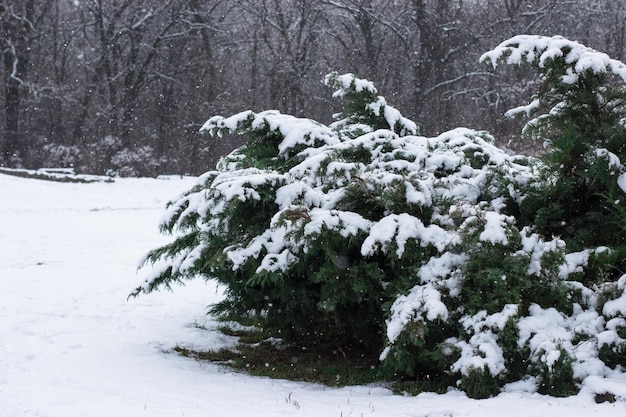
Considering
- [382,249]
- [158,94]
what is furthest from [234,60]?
[382,249]

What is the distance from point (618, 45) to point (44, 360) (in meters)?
25.9

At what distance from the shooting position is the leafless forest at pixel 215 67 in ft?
88.3

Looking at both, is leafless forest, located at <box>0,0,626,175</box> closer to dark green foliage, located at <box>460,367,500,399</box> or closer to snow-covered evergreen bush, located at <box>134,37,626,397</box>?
snow-covered evergreen bush, located at <box>134,37,626,397</box>

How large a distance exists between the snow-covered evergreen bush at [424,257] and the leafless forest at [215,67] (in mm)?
20638

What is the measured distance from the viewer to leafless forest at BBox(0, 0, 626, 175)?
26906 mm

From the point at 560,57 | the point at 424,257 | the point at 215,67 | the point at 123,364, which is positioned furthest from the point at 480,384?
the point at 215,67

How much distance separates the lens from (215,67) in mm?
30109

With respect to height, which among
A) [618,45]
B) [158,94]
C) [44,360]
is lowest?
[44,360]

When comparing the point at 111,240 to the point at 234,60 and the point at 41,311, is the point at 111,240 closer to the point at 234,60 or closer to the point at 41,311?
the point at 41,311

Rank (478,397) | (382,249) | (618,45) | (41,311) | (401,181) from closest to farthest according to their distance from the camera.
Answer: (478,397)
(382,249)
(401,181)
(41,311)
(618,45)

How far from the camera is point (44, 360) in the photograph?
508 cm

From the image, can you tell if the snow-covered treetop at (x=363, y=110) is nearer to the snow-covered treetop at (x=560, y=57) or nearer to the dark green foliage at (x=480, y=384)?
the snow-covered treetop at (x=560, y=57)

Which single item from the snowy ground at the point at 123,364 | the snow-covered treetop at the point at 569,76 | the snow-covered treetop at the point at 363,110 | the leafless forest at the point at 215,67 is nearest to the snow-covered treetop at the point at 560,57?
the snow-covered treetop at the point at 569,76

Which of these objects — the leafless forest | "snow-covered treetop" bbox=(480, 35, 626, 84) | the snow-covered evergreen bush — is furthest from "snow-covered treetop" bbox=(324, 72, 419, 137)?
the leafless forest
